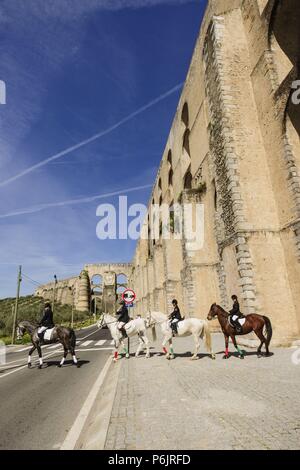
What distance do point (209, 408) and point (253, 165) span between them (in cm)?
1190

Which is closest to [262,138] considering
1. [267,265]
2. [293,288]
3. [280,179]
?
[280,179]

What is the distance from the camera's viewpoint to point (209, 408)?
4.18 metres

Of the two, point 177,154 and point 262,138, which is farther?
point 177,154

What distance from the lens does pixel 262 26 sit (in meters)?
13.9

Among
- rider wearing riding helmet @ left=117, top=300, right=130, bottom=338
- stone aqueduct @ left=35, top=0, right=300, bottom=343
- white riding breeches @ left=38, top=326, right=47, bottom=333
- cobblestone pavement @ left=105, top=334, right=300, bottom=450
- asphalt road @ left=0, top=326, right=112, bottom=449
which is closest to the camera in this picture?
cobblestone pavement @ left=105, top=334, right=300, bottom=450

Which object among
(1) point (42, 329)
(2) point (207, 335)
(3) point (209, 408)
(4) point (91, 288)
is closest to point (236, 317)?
(2) point (207, 335)

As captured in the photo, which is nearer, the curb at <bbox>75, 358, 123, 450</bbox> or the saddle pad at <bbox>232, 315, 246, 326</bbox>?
the curb at <bbox>75, 358, 123, 450</bbox>

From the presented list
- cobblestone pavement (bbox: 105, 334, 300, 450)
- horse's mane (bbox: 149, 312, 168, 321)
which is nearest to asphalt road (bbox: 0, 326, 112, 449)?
cobblestone pavement (bbox: 105, 334, 300, 450)

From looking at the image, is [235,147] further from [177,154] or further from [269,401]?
[177,154]

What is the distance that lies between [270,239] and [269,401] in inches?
354

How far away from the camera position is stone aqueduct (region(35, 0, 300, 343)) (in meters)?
11.6

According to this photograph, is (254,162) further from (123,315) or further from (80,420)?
(80,420)

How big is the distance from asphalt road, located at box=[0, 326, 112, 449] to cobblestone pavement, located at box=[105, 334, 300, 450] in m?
0.88

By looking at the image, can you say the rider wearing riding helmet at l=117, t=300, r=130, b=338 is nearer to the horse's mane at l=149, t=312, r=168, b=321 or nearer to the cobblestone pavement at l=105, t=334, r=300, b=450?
the horse's mane at l=149, t=312, r=168, b=321
